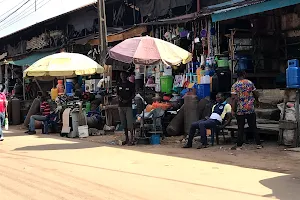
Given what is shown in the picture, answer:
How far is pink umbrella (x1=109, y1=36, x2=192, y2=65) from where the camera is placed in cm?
1026

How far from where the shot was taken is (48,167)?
7.85 metres

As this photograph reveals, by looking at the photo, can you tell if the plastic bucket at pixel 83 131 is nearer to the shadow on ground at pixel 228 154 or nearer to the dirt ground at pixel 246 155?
the shadow on ground at pixel 228 154

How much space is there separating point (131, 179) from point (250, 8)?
6272 millimetres

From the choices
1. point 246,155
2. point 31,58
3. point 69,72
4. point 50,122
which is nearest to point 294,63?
point 246,155

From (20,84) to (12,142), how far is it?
1311cm

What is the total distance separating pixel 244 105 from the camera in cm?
926

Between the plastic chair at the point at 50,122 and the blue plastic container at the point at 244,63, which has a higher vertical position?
the blue plastic container at the point at 244,63

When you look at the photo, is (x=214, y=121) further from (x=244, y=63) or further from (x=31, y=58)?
(x=31, y=58)

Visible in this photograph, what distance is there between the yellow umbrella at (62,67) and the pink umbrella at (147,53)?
10.7 feet

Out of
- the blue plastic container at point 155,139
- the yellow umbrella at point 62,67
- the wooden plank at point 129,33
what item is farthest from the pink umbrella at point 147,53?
the wooden plank at point 129,33

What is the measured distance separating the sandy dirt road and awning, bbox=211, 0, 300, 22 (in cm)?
464

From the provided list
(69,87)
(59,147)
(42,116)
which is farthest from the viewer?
(69,87)

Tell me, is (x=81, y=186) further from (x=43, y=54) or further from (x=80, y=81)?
(x=43, y=54)

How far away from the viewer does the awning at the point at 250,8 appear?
32.6ft
